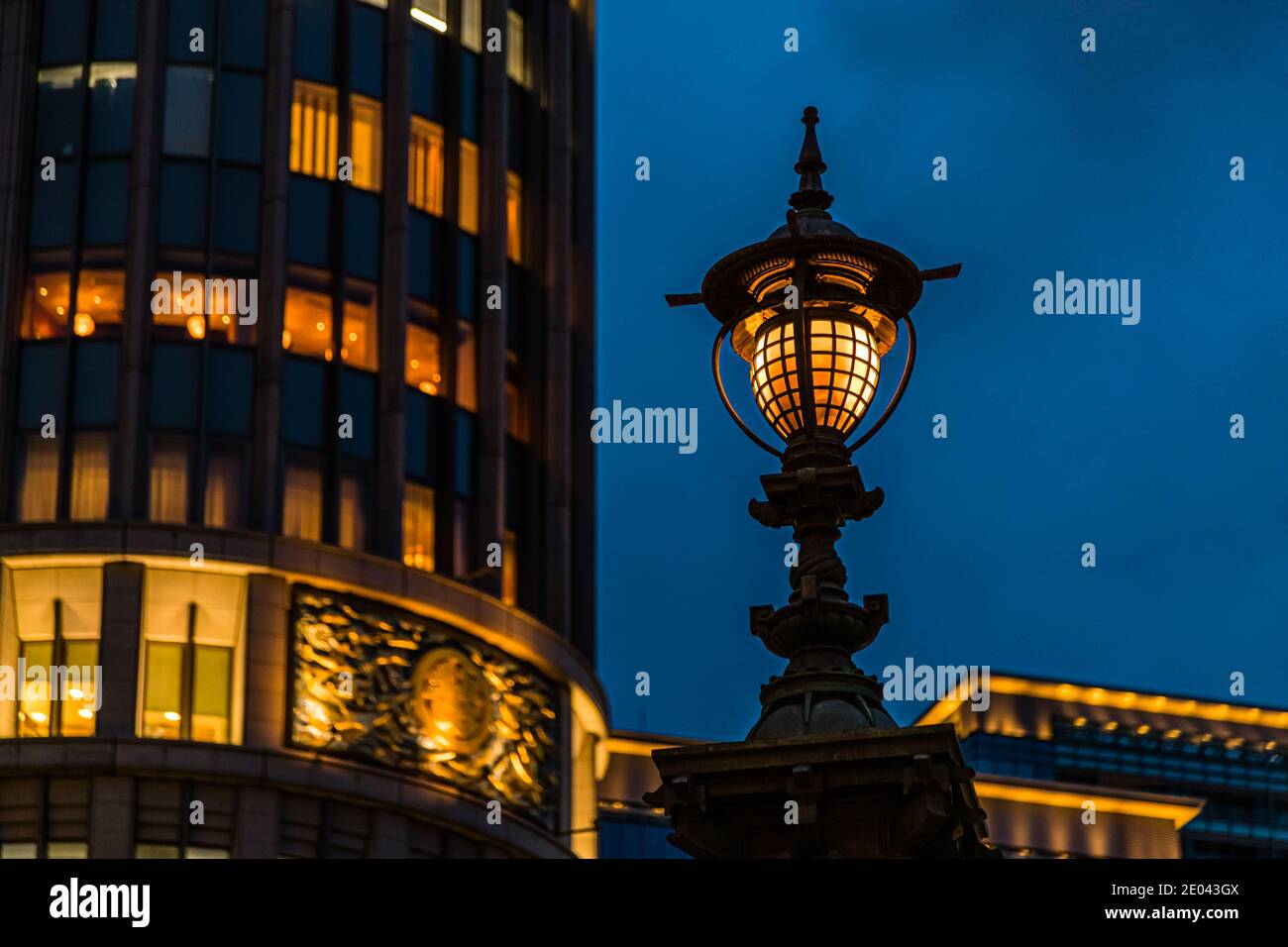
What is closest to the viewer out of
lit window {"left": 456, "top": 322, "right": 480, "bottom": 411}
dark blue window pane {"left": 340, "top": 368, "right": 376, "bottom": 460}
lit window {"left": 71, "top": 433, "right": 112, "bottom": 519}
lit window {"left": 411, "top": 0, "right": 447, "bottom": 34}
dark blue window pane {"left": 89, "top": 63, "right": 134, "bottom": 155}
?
lit window {"left": 71, "top": 433, "right": 112, "bottom": 519}

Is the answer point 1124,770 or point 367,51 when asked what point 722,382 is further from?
point 1124,770

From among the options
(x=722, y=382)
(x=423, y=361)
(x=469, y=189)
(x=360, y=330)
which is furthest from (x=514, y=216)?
(x=722, y=382)

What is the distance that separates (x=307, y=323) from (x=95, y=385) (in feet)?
17.2

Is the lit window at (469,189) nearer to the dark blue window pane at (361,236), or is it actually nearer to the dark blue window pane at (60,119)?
the dark blue window pane at (361,236)

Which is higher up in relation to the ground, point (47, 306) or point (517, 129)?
point (517, 129)

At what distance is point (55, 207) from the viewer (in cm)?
5872

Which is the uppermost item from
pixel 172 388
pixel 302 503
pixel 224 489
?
pixel 172 388

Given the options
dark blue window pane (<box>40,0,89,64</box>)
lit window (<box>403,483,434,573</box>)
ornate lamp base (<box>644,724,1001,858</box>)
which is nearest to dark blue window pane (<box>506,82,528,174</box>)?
lit window (<box>403,483,434,573</box>)

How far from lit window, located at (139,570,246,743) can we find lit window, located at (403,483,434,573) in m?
4.42

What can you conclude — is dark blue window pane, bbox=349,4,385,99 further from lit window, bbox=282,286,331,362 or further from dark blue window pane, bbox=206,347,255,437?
dark blue window pane, bbox=206,347,255,437

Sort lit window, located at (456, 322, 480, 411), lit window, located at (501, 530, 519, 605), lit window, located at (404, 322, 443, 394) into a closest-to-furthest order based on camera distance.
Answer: lit window, located at (404, 322, 443, 394) → lit window, located at (501, 530, 519, 605) → lit window, located at (456, 322, 480, 411)

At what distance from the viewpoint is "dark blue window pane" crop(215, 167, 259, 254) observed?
2314 inches

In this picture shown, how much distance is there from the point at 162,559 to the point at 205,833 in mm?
6212

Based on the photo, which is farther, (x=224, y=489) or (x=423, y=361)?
(x=423, y=361)
